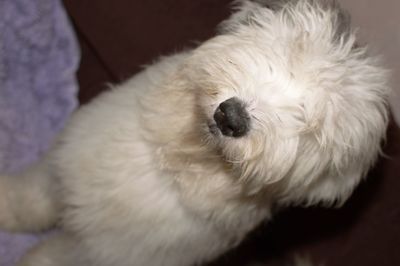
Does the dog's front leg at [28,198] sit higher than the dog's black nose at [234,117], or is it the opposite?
the dog's black nose at [234,117]

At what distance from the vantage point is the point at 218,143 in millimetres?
1282

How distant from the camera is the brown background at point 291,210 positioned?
1812mm

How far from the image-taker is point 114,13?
1944 millimetres

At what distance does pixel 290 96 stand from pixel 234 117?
139 mm

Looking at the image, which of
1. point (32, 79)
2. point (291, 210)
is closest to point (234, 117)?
point (291, 210)

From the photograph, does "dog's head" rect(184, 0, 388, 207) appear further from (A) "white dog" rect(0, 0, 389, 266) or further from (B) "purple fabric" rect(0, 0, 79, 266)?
(B) "purple fabric" rect(0, 0, 79, 266)

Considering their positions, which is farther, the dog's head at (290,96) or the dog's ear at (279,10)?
the dog's ear at (279,10)

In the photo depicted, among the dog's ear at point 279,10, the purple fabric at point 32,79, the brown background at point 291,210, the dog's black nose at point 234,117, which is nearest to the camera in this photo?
the dog's black nose at point 234,117

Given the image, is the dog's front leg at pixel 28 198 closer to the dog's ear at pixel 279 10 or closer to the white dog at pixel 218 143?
the white dog at pixel 218 143

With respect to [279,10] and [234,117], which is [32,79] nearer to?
[279,10]

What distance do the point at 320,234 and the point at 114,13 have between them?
2.96ft

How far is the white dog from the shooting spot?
1.27 metres

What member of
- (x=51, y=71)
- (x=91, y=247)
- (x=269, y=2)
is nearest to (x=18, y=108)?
(x=51, y=71)

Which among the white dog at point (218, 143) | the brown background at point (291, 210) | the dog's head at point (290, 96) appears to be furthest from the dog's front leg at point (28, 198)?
the dog's head at point (290, 96)
